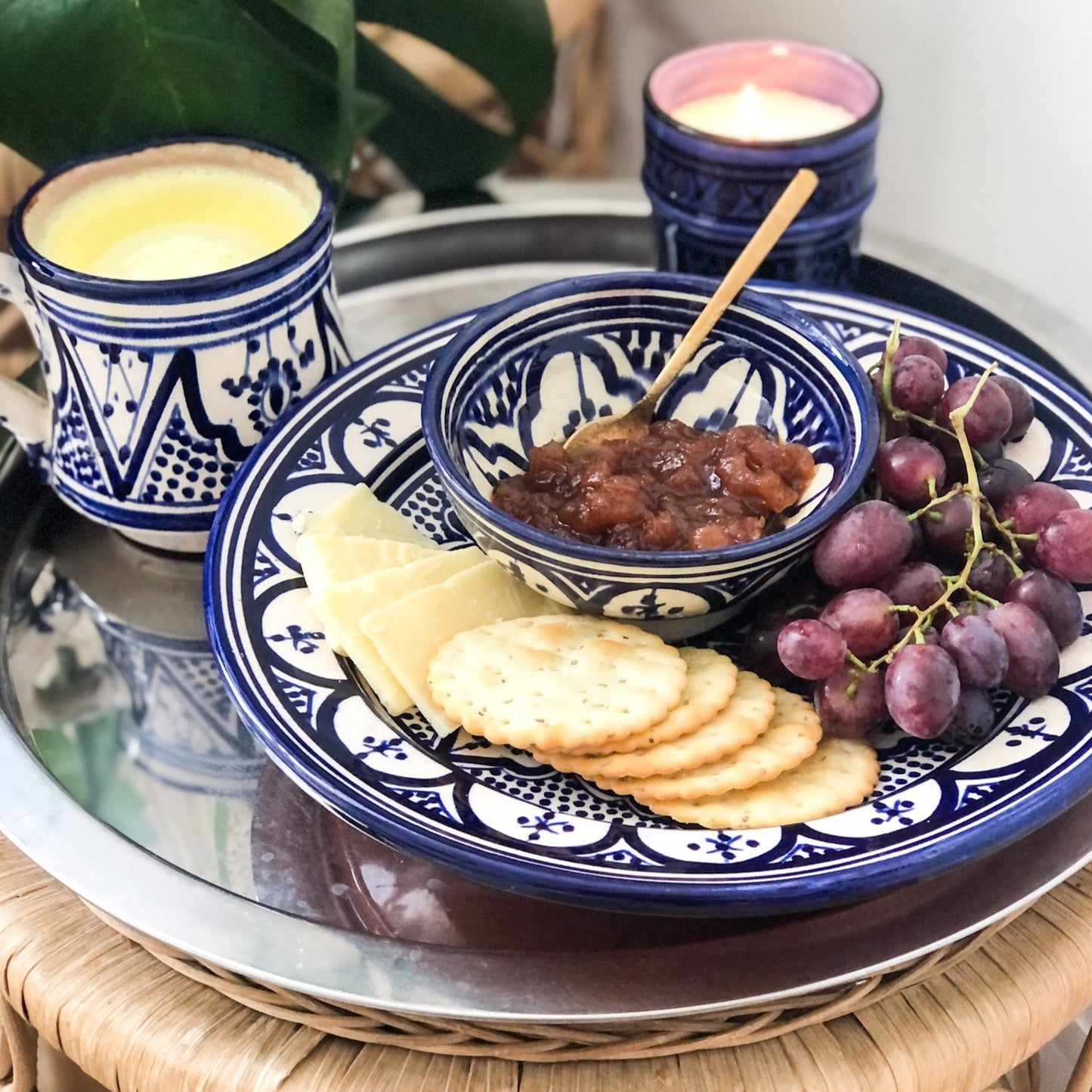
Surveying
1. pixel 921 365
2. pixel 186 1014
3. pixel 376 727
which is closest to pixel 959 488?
pixel 921 365

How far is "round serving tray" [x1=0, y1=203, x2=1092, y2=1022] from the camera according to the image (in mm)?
763

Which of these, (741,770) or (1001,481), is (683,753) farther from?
(1001,481)

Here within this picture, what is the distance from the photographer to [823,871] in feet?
2.34

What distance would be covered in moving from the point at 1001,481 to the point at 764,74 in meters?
0.62

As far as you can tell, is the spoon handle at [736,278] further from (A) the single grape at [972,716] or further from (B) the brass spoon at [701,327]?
(A) the single grape at [972,716]

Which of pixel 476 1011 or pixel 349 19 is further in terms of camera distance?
pixel 349 19

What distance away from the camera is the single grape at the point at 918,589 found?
851mm

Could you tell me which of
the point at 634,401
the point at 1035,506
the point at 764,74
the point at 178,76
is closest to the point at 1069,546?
the point at 1035,506

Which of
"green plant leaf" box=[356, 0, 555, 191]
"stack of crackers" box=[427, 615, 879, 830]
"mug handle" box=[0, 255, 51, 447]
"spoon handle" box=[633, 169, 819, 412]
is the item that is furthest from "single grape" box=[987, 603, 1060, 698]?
"green plant leaf" box=[356, 0, 555, 191]

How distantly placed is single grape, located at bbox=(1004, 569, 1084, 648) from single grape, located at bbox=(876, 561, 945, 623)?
5cm

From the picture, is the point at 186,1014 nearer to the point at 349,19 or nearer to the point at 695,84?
the point at 349,19

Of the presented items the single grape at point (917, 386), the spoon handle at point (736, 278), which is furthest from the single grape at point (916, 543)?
the spoon handle at point (736, 278)

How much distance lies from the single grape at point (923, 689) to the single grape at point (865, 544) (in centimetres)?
8

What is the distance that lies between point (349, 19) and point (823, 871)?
Answer: 83 centimetres
